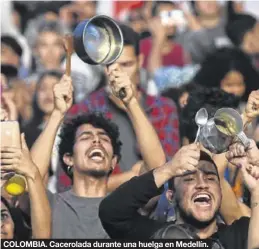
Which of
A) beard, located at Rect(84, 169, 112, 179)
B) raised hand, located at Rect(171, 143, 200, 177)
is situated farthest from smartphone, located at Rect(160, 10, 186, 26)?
raised hand, located at Rect(171, 143, 200, 177)

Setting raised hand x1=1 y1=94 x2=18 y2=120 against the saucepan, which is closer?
the saucepan

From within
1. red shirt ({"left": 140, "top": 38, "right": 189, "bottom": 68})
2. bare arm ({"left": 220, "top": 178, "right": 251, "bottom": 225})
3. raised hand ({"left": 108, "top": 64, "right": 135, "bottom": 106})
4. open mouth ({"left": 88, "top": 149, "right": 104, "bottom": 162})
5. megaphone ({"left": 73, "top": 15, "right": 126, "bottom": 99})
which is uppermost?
red shirt ({"left": 140, "top": 38, "right": 189, "bottom": 68})

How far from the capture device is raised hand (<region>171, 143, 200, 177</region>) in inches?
304

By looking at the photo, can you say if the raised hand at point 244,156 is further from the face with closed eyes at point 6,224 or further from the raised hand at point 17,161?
the face with closed eyes at point 6,224

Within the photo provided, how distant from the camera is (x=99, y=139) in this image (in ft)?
29.3

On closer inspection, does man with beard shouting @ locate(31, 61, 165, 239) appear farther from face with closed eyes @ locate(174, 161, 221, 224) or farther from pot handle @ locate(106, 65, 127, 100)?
face with closed eyes @ locate(174, 161, 221, 224)

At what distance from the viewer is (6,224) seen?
27.5 ft

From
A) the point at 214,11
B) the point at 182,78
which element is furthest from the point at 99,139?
the point at 214,11

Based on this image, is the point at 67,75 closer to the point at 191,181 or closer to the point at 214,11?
the point at 191,181

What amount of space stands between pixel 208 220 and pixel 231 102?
1344mm

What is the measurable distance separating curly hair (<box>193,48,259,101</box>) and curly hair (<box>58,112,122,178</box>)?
2032 mm

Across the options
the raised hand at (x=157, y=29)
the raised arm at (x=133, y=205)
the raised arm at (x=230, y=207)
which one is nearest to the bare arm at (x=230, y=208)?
the raised arm at (x=230, y=207)

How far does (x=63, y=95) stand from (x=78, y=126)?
301mm

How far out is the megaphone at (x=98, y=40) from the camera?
8.44 m
